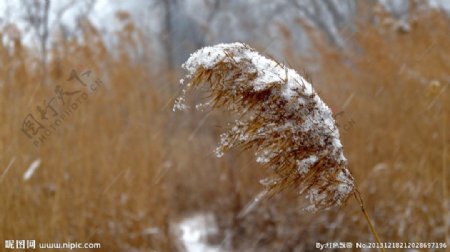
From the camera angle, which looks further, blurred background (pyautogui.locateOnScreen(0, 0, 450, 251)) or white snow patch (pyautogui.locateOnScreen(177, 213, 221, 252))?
white snow patch (pyautogui.locateOnScreen(177, 213, 221, 252))

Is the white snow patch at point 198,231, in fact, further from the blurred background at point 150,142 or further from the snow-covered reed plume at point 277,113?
the snow-covered reed plume at point 277,113

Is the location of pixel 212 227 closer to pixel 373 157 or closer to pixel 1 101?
pixel 373 157

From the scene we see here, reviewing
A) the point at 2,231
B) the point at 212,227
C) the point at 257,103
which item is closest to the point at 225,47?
the point at 257,103

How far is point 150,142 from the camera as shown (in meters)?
4.92

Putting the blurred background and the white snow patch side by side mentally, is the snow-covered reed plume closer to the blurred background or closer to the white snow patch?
the blurred background

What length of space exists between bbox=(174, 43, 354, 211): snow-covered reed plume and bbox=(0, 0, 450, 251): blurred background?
1625 millimetres

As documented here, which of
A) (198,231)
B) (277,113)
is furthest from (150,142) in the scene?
(277,113)

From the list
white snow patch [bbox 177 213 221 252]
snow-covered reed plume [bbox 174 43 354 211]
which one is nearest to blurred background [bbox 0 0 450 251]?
white snow patch [bbox 177 213 221 252]

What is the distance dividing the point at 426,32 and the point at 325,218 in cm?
206

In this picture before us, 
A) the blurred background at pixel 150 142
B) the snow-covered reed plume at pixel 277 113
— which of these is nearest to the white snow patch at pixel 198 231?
the blurred background at pixel 150 142

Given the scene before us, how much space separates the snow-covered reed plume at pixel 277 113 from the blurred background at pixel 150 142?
162 centimetres

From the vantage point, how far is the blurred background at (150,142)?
3211 mm

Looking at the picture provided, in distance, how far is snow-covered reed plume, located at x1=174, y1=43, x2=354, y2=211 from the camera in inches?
42.8

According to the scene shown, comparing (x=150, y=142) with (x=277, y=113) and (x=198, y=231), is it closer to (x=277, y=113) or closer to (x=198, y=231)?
(x=198, y=231)
